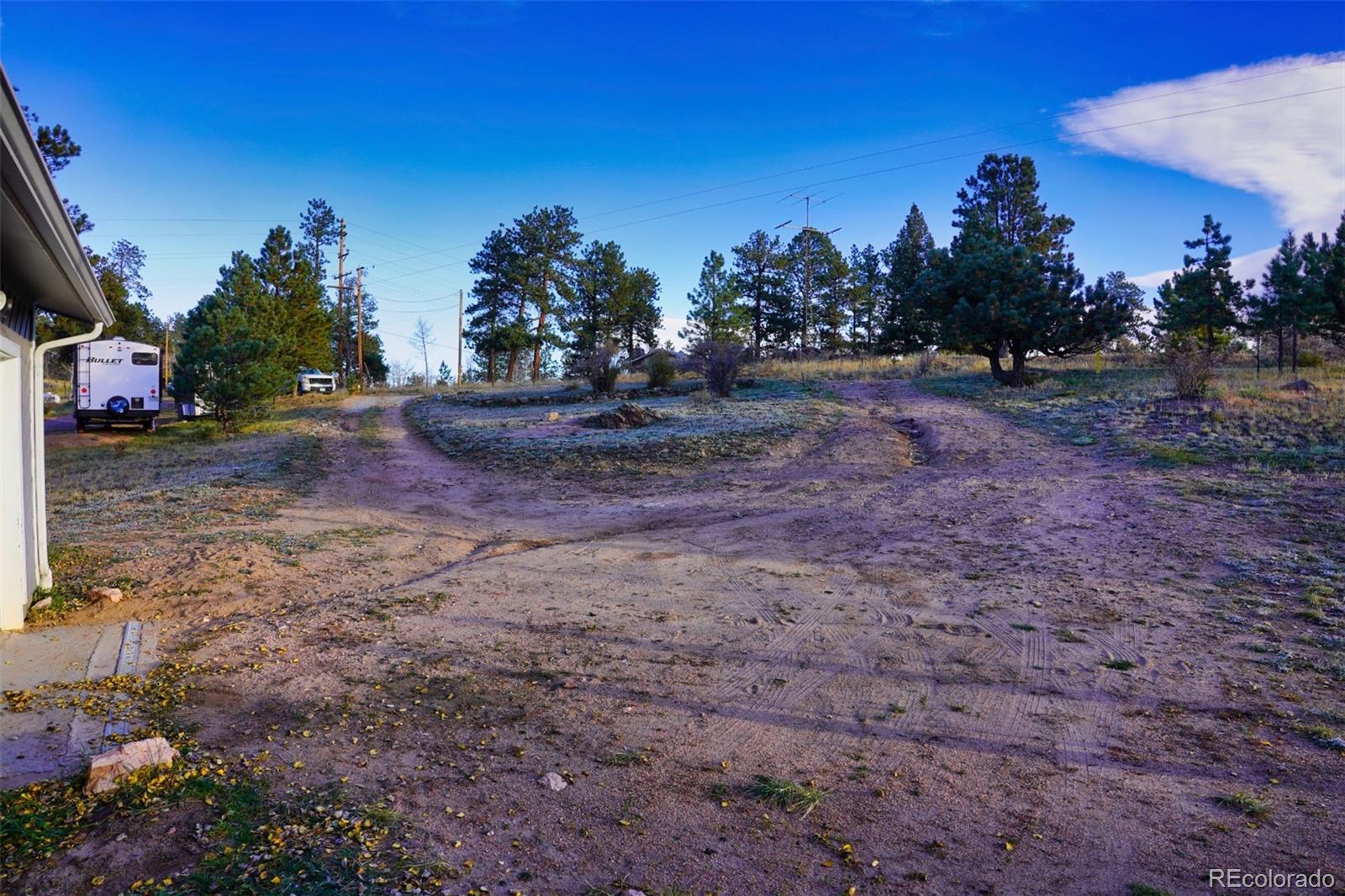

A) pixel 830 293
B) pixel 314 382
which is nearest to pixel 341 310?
pixel 314 382

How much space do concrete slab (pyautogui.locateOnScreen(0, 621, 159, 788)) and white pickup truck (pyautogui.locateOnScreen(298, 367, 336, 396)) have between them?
39439 mm

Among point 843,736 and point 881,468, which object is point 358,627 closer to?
point 843,736

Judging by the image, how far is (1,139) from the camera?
3.60 metres

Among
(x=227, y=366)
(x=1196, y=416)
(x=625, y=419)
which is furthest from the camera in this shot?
(x=227, y=366)

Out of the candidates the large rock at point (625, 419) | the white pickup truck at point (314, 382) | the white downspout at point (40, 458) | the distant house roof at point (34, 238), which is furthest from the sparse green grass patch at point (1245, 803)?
the white pickup truck at point (314, 382)

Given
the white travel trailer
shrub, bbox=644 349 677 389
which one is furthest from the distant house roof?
shrub, bbox=644 349 677 389

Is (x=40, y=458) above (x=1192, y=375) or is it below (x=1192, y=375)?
below

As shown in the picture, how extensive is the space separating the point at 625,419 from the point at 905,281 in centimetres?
3012

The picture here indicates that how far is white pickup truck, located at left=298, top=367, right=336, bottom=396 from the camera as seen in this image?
42656 millimetres

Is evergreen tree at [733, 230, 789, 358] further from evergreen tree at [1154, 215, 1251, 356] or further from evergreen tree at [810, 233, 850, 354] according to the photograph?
evergreen tree at [1154, 215, 1251, 356]

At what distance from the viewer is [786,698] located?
15.9 feet

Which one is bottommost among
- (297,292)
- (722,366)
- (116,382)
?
(116,382)

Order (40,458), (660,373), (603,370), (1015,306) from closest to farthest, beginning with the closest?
(40,458)
(1015,306)
(603,370)
(660,373)

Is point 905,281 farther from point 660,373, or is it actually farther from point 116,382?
point 116,382
